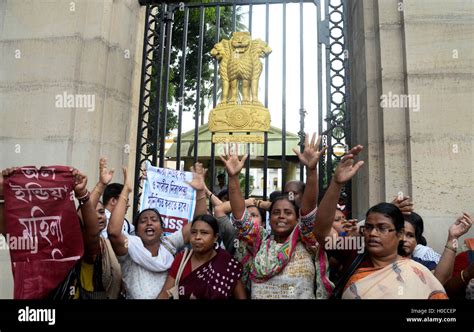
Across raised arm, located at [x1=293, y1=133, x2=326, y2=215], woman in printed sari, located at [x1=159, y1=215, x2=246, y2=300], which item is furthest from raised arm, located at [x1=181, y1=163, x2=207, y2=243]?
raised arm, located at [x1=293, y1=133, x2=326, y2=215]

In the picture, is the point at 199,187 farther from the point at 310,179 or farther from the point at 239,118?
the point at 310,179

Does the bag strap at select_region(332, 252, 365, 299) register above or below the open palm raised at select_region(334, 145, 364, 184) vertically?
below

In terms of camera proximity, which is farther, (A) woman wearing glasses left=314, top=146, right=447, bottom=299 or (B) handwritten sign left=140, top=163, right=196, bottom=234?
(B) handwritten sign left=140, top=163, right=196, bottom=234

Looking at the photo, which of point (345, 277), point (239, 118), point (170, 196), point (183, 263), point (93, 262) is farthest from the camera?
point (239, 118)

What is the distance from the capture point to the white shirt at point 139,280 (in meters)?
2.93

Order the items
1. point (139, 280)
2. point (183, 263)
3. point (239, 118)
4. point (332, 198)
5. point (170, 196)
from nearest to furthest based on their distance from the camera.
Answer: point (332, 198)
point (183, 263)
point (139, 280)
point (170, 196)
point (239, 118)

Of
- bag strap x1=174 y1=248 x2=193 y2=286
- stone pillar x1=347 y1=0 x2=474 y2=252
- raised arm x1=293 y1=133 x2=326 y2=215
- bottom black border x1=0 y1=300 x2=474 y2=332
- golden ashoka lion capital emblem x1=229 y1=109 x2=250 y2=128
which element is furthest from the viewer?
golden ashoka lion capital emblem x1=229 y1=109 x2=250 y2=128

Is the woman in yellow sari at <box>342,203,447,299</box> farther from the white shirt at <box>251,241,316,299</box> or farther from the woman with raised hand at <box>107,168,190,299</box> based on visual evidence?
the woman with raised hand at <box>107,168,190,299</box>

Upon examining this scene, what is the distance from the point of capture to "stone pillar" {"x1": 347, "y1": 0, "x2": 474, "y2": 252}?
408cm

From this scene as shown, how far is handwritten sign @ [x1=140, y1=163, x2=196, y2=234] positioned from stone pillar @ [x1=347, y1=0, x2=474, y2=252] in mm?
1991

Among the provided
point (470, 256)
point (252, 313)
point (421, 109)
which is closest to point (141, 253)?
point (252, 313)

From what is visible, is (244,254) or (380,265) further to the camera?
(244,254)

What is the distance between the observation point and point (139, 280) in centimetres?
298

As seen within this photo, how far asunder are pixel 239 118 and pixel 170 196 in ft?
4.52
